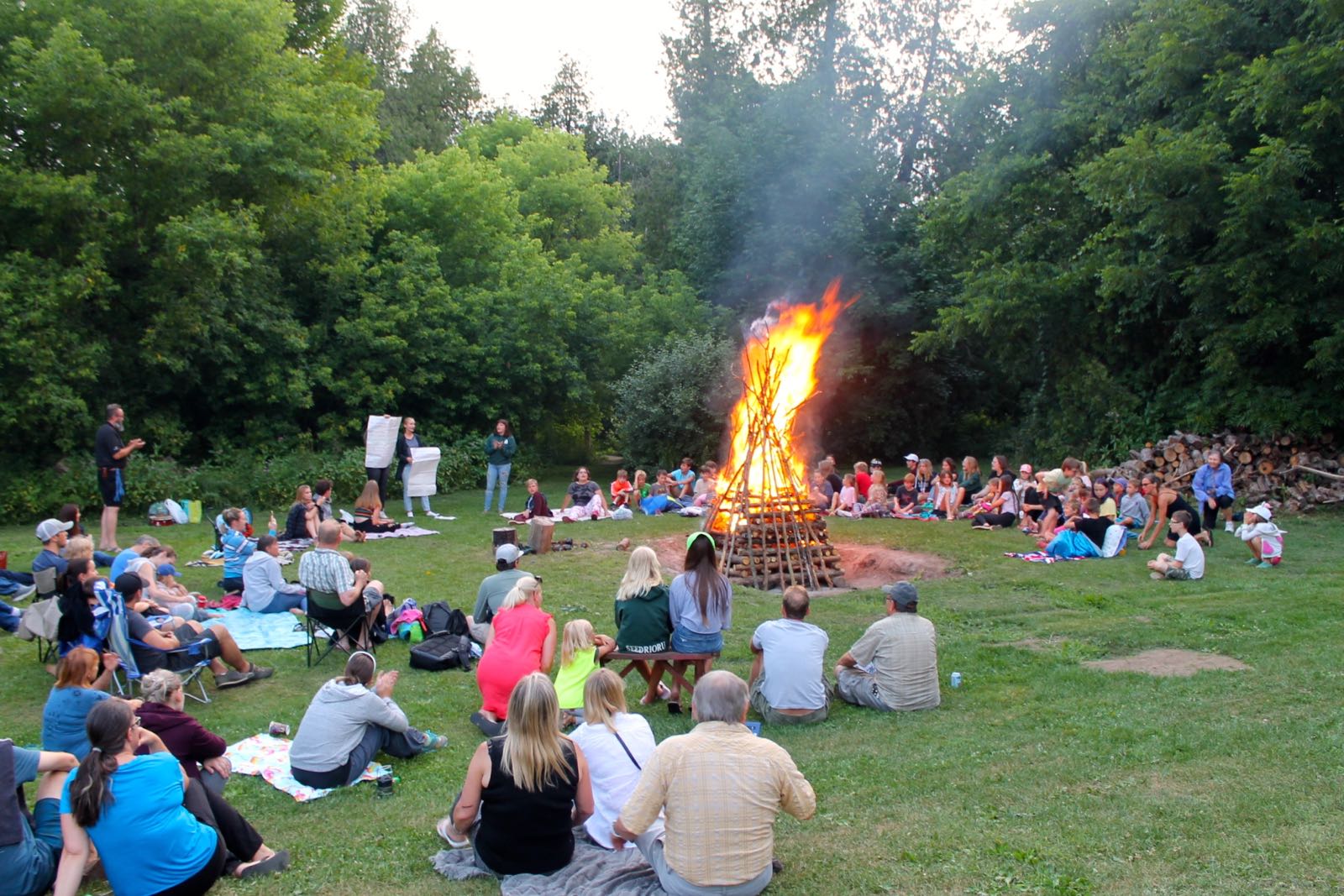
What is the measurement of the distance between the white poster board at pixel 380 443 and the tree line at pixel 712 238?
14.9ft

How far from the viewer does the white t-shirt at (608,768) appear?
580 centimetres

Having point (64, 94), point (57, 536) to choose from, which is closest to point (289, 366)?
point (64, 94)

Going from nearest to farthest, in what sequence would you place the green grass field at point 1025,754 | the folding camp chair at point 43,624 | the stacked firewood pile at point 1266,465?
the green grass field at point 1025,754
the folding camp chair at point 43,624
the stacked firewood pile at point 1266,465

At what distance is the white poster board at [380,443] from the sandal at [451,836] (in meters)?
13.9

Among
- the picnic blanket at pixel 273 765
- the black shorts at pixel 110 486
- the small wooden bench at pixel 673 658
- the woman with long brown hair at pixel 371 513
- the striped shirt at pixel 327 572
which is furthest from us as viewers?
the woman with long brown hair at pixel 371 513

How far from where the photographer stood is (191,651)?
30.0ft

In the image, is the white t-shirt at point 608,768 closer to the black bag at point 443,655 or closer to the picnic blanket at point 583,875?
A: the picnic blanket at point 583,875

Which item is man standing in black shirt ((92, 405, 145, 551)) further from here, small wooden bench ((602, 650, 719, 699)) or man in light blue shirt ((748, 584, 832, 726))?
man in light blue shirt ((748, 584, 832, 726))

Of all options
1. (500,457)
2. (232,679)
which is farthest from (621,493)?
(232,679)

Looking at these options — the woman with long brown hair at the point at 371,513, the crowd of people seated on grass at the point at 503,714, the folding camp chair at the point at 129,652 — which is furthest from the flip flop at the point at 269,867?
the woman with long brown hair at the point at 371,513

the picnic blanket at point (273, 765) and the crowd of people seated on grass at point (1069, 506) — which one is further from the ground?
the crowd of people seated on grass at point (1069, 506)

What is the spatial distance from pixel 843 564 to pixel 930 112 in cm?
1926

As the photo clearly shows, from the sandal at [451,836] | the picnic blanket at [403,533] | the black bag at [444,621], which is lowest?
the sandal at [451,836]

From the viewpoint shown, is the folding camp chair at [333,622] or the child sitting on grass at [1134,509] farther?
the child sitting on grass at [1134,509]
